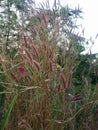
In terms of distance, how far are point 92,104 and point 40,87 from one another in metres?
0.31

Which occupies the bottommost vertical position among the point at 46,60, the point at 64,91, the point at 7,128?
the point at 7,128

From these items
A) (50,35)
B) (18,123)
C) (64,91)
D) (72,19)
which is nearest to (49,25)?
(50,35)

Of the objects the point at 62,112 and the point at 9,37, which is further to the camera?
the point at 9,37

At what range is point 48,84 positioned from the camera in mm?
1515

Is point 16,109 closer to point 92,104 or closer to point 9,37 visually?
point 92,104

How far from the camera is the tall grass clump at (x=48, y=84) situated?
150 cm

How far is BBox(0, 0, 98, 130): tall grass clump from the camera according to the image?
1495 millimetres

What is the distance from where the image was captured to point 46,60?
158 centimetres

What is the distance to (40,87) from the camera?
1.50m

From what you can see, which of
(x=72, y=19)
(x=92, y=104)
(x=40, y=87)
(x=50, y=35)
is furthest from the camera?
(x=72, y=19)

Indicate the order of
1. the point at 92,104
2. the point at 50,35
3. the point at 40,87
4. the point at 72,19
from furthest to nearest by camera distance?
the point at 72,19
the point at 50,35
the point at 92,104
the point at 40,87

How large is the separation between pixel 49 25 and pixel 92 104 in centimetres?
54

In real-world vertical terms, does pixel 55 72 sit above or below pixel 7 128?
above

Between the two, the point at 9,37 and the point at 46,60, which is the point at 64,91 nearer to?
the point at 46,60
